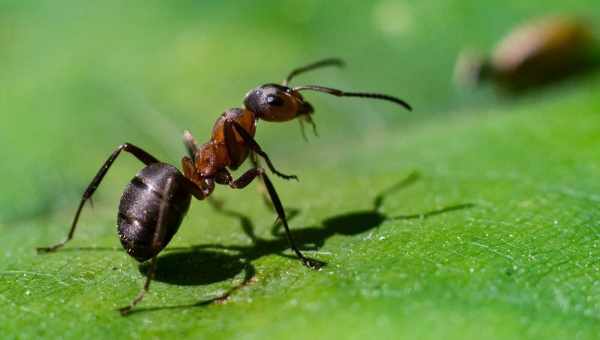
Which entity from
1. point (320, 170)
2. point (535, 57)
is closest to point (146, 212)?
point (320, 170)

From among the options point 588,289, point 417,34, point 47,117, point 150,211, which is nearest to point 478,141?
point 417,34

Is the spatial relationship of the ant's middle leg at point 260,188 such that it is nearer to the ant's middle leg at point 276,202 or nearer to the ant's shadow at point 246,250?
the ant's shadow at point 246,250

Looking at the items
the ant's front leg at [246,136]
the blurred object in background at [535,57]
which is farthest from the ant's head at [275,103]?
the blurred object in background at [535,57]

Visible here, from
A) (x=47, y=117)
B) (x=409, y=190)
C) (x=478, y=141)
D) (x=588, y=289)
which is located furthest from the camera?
(x=47, y=117)

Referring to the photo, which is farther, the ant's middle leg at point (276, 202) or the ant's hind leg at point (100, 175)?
the ant's hind leg at point (100, 175)

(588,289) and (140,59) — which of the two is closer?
(588,289)

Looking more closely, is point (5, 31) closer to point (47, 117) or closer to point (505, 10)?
point (47, 117)

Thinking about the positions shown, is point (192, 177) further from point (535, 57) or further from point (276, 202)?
point (535, 57)
